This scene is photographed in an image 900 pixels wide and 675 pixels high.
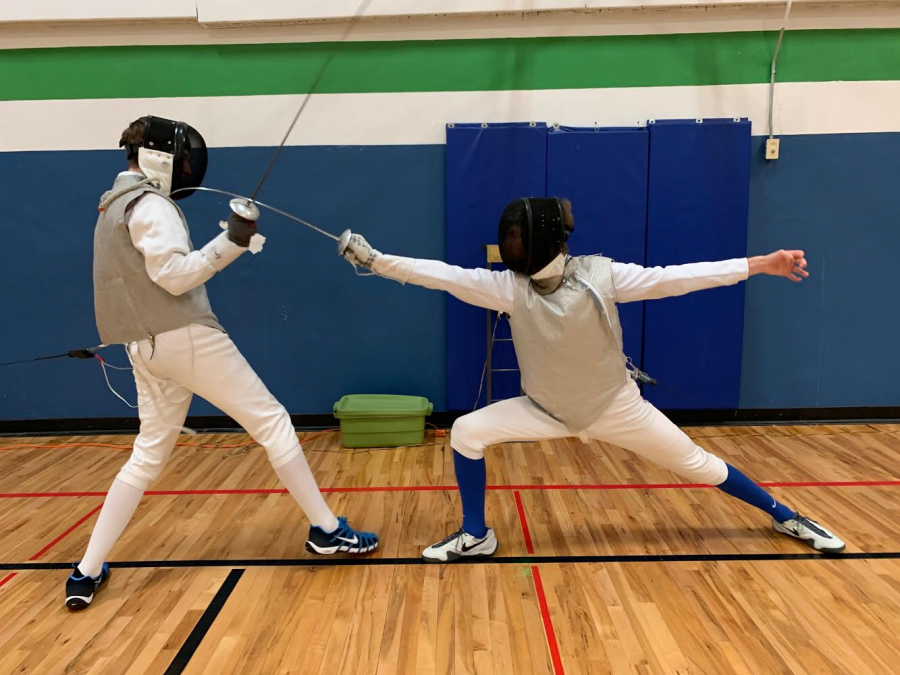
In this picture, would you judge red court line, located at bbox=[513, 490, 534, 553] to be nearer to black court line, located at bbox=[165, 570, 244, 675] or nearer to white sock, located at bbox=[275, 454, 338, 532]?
white sock, located at bbox=[275, 454, 338, 532]

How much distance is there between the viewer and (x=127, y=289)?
1893 mm

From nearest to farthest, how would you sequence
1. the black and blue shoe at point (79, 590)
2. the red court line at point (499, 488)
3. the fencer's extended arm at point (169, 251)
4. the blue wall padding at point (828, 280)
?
the fencer's extended arm at point (169, 251), the black and blue shoe at point (79, 590), the red court line at point (499, 488), the blue wall padding at point (828, 280)

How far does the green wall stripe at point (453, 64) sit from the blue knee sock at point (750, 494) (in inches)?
84.3

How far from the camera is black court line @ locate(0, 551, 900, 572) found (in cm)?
213

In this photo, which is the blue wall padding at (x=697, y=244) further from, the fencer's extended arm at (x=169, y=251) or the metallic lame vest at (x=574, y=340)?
the fencer's extended arm at (x=169, y=251)

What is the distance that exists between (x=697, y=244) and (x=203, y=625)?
2840 millimetres

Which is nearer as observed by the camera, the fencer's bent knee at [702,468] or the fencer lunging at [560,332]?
the fencer lunging at [560,332]

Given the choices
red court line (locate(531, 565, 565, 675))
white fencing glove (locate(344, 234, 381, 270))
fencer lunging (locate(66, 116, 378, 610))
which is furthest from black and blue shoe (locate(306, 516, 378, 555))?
white fencing glove (locate(344, 234, 381, 270))

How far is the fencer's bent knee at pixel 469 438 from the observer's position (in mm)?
2090

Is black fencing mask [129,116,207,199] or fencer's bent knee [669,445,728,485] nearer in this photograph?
black fencing mask [129,116,207,199]

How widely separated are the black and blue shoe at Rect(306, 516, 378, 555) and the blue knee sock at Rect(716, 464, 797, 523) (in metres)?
1.25

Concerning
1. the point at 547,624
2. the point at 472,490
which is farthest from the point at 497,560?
the point at 547,624

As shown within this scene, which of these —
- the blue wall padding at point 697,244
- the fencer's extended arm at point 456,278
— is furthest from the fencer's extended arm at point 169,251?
the blue wall padding at point 697,244

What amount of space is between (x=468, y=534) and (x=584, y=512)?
585 mm
